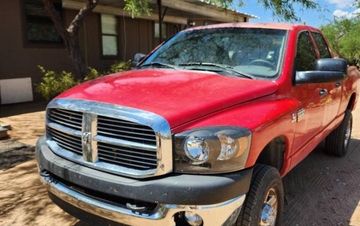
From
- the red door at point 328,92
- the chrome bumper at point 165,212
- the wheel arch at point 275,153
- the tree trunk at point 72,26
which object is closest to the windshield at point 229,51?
the wheel arch at point 275,153

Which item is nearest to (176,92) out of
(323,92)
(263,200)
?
(263,200)

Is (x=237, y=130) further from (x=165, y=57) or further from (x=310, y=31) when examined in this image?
(x=310, y=31)

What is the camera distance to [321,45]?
520 centimetres

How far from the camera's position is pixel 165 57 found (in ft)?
14.0

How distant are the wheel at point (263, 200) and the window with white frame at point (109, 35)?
36.4ft

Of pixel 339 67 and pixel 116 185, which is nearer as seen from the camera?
pixel 116 185

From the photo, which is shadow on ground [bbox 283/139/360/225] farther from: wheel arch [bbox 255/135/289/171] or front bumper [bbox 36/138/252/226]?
front bumper [bbox 36/138/252/226]

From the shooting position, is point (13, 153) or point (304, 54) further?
point (13, 153)

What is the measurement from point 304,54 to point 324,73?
26.2 inches

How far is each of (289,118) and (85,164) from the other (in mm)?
1692

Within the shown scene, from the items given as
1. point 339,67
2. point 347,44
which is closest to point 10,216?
point 339,67

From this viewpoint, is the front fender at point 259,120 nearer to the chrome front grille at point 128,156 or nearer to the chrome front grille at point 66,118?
the chrome front grille at point 128,156

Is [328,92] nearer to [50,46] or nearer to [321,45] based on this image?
[321,45]

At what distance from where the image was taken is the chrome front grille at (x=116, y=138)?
2.56m
